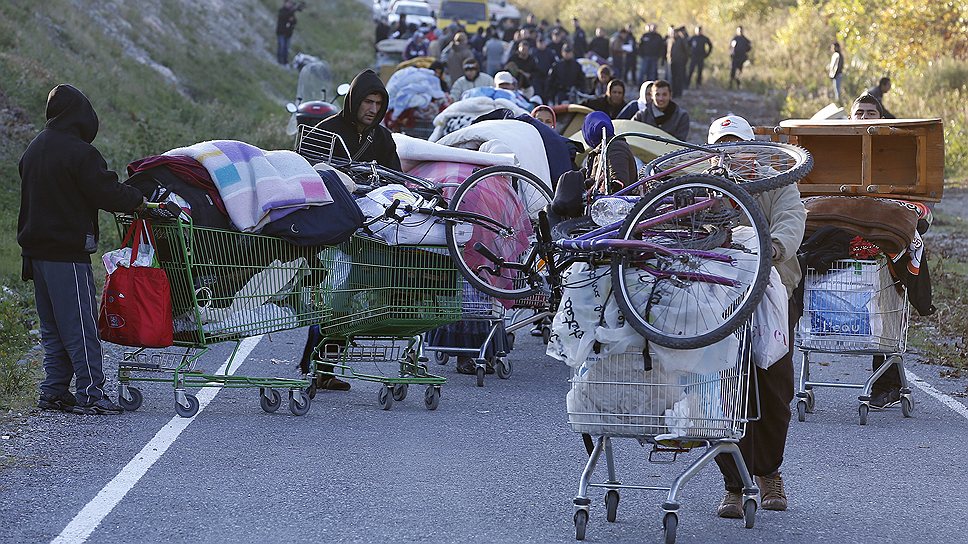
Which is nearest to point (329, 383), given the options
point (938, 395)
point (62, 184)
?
point (62, 184)

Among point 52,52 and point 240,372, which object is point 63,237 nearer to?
point 240,372

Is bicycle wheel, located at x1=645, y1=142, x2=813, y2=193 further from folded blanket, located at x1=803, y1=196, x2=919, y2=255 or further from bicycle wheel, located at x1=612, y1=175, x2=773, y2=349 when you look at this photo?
folded blanket, located at x1=803, y1=196, x2=919, y2=255

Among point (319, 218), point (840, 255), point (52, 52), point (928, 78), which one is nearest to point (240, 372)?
point (319, 218)

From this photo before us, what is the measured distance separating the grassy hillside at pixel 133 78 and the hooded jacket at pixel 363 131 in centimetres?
283

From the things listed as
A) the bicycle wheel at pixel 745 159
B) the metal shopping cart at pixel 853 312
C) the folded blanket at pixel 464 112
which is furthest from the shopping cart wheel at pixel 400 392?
the folded blanket at pixel 464 112

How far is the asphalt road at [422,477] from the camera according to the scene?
6.83 m

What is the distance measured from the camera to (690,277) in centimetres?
641

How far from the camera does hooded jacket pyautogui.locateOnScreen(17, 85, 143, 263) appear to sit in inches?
357

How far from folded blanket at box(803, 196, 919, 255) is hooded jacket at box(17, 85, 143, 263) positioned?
4.53 m

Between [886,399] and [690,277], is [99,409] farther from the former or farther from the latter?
[886,399]

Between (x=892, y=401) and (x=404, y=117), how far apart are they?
13227mm

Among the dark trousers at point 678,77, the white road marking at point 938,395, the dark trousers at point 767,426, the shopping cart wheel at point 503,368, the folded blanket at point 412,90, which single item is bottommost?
the white road marking at point 938,395

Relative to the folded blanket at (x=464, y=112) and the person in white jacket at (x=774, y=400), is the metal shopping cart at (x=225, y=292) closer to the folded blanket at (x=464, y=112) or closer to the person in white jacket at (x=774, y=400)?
the person in white jacket at (x=774, y=400)

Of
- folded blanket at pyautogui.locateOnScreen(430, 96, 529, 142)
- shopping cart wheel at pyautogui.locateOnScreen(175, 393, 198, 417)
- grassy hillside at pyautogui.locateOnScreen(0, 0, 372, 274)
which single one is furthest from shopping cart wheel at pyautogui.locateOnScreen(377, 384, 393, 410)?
grassy hillside at pyautogui.locateOnScreen(0, 0, 372, 274)
